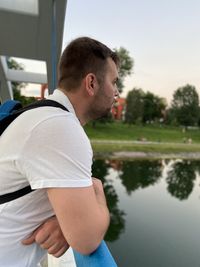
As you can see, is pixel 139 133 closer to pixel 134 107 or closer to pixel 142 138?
pixel 142 138

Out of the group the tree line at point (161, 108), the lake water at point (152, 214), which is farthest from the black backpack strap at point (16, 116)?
the tree line at point (161, 108)

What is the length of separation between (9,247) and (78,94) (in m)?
0.26

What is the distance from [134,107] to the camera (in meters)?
A: 19.1

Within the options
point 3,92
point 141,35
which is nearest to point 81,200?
point 3,92

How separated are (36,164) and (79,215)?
0.09m

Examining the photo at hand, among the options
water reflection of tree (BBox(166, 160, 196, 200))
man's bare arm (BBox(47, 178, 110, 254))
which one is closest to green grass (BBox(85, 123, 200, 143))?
water reflection of tree (BBox(166, 160, 196, 200))

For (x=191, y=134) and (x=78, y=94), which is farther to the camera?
(x=191, y=134)

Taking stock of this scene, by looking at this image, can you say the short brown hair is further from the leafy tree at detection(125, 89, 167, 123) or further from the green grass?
the leafy tree at detection(125, 89, 167, 123)

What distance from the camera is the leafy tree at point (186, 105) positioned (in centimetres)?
1705

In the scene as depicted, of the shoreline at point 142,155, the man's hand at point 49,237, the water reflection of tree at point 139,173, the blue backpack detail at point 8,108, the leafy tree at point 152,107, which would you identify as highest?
the blue backpack detail at point 8,108

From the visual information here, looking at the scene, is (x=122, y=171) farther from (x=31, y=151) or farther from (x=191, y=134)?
(x=31, y=151)

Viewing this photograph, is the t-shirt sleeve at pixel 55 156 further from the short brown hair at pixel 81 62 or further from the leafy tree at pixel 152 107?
the leafy tree at pixel 152 107

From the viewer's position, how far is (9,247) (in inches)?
18.9

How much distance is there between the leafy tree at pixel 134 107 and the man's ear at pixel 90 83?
18.3 m
